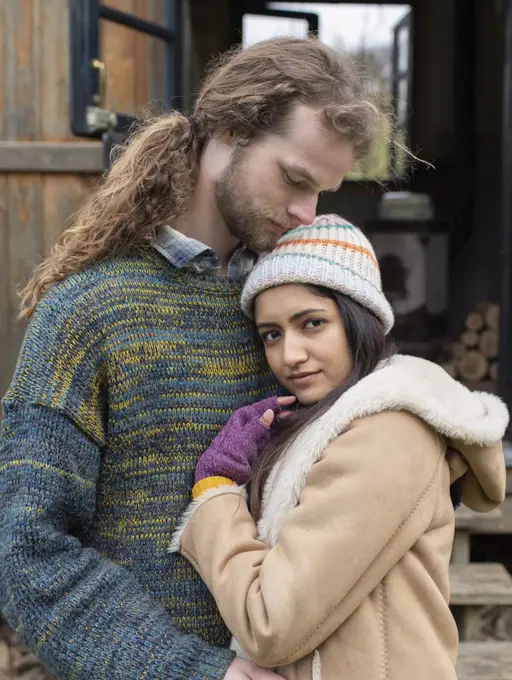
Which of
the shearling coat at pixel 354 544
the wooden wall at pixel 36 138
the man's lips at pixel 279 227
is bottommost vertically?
the shearling coat at pixel 354 544

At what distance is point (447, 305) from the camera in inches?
268

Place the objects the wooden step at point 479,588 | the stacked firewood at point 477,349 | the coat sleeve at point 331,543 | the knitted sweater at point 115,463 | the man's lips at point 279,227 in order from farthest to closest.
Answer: the stacked firewood at point 477,349, the wooden step at point 479,588, the man's lips at point 279,227, the knitted sweater at point 115,463, the coat sleeve at point 331,543

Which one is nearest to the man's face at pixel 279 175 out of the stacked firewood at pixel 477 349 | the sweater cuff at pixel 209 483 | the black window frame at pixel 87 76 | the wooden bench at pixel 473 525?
the sweater cuff at pixel 209 483

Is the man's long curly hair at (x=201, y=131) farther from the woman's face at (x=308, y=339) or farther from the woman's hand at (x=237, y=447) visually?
the woman's hand at (x=237, y=447)

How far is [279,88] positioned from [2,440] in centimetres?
89

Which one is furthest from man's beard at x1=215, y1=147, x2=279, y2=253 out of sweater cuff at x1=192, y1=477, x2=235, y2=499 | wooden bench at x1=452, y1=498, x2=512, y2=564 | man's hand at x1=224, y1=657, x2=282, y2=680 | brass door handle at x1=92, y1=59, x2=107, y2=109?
wooden bench at x1=452, y1=498, x2=512, y2=564

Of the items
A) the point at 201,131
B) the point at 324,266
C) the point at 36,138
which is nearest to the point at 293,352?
the point at 324,266

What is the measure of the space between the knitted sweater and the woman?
0.25 feet

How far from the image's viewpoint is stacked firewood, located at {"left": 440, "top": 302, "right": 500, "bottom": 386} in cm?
589

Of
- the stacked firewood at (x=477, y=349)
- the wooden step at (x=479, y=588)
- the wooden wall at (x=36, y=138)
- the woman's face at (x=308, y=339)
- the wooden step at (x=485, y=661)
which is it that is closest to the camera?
the woman's face at (x=308, y=339)

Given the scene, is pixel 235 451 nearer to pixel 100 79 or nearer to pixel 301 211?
pixel 301 211

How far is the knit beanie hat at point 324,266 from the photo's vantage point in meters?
1.57

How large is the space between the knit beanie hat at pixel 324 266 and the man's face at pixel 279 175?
5cm

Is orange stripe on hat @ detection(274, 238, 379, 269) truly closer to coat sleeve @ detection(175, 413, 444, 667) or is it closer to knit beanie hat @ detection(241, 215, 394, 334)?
knit beanie hat @ detection(241, 215, 394, 334)
